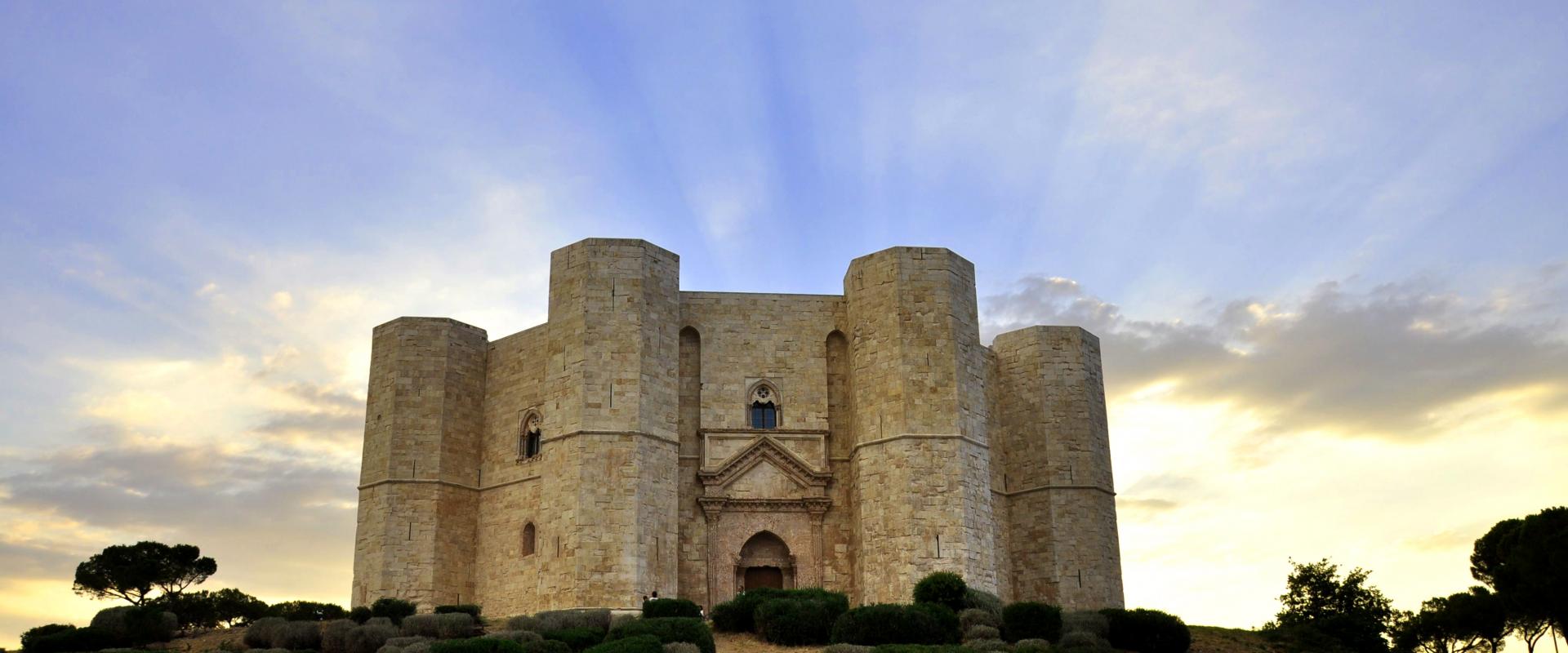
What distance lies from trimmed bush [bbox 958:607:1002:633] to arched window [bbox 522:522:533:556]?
1150cm

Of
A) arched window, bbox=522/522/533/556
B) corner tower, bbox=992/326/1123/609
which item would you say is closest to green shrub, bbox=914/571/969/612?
corner tower, bbox=992/326/1123/609

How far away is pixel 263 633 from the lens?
24.9m

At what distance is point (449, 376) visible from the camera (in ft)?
109

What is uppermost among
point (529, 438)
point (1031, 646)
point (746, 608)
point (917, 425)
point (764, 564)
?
point (529, 438)

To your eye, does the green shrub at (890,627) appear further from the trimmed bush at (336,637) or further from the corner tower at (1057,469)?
the corner tower at (1057,469)

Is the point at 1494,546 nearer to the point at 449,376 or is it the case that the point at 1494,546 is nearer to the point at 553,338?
the point at 553,338

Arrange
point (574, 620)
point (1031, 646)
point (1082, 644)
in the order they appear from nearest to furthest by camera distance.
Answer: point (1031, 646), point (1082, 644), point (574, 620)

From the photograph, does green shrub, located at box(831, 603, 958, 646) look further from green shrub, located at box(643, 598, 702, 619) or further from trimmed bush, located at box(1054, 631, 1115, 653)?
green shrub, located at box(643, 598, 702, 619)

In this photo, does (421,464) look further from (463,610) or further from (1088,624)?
(1088,624)

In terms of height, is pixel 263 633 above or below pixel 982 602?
below

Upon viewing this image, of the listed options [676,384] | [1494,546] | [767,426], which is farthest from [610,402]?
[1494,546]

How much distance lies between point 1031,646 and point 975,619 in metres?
2.75

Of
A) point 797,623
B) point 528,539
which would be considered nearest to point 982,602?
point 797,623

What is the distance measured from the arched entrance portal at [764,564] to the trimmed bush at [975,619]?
709 centimetres
